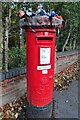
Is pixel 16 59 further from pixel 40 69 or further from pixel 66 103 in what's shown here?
pixel 40 69

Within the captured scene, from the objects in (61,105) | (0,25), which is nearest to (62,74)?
(61,105)

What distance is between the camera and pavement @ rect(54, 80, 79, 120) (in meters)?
4.31

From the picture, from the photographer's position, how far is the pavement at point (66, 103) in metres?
4.31

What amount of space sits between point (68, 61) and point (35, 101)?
4190mm

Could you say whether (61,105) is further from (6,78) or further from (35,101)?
(6,78)

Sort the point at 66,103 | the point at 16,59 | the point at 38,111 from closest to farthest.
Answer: the point at 38,111, the point at 66,103, the point at 16,59

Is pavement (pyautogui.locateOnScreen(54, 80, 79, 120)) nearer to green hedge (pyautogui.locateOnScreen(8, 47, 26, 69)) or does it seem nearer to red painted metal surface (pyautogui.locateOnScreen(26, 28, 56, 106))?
red painted metal surface (pyautogui.locateOnScreen(26, 28, 56, 106))

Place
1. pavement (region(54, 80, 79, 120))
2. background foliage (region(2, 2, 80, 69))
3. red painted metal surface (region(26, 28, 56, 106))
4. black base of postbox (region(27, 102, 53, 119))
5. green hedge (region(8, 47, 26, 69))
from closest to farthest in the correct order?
red painted metal surface (region(26, 28, 56, 106)), black base of postbox (region(27, 102, 53, 119)), pavement (region(54, 80, 79, 120)), background foliage (region(2, 2, 80, 69)), green hedge (region(8, 47, 26, 69))

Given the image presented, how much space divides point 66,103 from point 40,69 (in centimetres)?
141

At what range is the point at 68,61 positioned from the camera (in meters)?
7.95

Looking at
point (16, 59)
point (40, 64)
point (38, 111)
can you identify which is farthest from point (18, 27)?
point (38, 111)

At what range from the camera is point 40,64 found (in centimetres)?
379

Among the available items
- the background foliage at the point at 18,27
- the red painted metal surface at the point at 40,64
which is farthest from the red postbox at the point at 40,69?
the background foliage at the point at 18,27

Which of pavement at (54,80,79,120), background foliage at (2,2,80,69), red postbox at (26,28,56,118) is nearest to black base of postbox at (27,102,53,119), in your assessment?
red postbox at (26,28,56,118)
